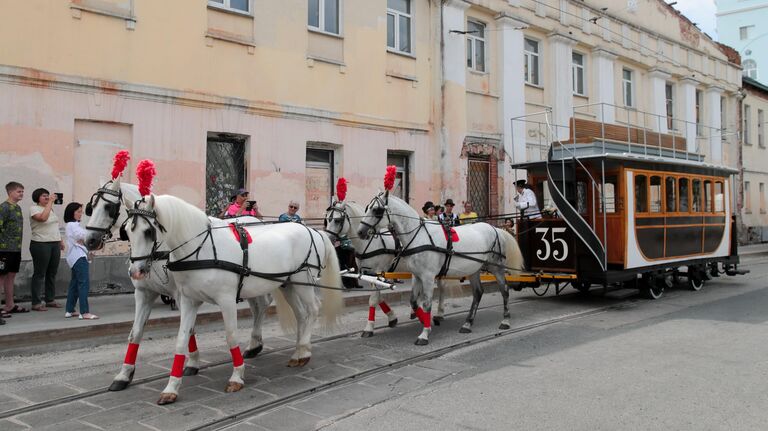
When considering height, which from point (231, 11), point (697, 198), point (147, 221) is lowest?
point (147, 221)

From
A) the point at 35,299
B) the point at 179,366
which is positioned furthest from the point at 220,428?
the point at 35,299

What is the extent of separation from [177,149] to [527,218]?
22.8 feet

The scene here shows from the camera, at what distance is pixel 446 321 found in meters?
9.18

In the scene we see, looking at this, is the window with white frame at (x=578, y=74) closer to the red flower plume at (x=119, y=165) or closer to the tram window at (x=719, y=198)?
the tram window at (x=719, y=198)

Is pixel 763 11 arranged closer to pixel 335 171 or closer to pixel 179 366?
pixel 335 171

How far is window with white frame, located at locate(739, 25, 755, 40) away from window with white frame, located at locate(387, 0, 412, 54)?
42743 mm

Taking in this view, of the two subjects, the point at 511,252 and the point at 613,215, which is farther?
the point at 613,215

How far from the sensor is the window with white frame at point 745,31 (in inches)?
1831

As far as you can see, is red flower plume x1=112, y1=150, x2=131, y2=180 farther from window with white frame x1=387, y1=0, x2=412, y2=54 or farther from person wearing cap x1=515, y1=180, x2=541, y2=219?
window with white frame x1=387, y1=0, x2=412, y2=54

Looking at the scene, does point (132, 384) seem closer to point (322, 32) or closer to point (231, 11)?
point (231, 11)

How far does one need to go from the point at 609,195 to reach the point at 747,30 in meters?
46.6

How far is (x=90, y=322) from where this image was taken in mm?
7965

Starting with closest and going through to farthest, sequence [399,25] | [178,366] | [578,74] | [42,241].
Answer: [178,366]
[42,241]
[399,25]
[578,74]

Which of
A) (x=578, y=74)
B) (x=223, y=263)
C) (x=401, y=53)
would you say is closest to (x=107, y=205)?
(x=223, y=263)
